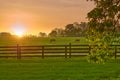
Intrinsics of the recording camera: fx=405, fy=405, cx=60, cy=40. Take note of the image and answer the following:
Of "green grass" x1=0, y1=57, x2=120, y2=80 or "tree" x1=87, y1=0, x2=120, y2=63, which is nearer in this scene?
"tree" x1=87, y1=0, x2=120, y2=63

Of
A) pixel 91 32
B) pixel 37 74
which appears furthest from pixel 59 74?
pixel 91 32

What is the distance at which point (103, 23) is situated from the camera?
79.4ft

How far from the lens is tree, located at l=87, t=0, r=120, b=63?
2394 centimetres

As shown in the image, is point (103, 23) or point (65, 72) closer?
point (103, 23)

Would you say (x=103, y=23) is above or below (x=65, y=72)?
above

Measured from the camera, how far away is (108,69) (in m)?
32.8

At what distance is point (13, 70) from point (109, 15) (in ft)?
38.3

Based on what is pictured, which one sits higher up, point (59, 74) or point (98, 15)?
point (98, 15)

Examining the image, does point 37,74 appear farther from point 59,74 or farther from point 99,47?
point 99,47

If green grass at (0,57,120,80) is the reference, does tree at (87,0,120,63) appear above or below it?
above

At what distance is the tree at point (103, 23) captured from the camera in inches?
943

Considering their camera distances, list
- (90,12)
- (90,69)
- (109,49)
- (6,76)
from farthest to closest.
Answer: (90,69)
(6,76)
(109,49)
(90,12)

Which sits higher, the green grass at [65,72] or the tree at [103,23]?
the tree at [103,23]

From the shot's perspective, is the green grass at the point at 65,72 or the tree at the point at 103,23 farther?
the green grass at the point at 65,72
